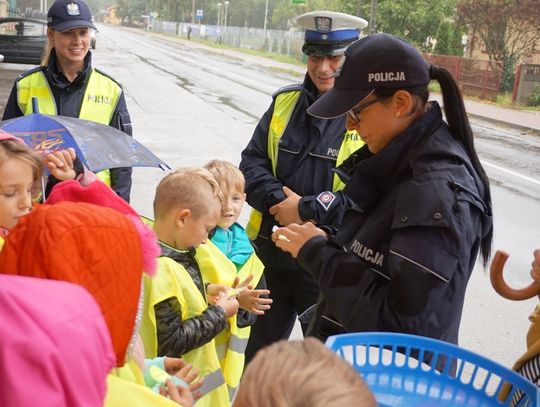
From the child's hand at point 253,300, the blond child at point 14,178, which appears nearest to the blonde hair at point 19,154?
the blond child at point 14,178

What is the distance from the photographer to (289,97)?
3.35 meters

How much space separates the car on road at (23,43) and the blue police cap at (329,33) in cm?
1975

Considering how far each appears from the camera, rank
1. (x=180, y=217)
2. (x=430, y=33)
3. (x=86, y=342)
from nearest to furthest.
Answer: (x=86, y=342), (x=180, y=217), (x=430, y=33)

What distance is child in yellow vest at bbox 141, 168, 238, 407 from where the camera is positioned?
240 cm

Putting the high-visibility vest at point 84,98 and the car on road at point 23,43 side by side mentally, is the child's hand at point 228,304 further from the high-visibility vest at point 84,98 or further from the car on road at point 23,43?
the car on road at point 23,43

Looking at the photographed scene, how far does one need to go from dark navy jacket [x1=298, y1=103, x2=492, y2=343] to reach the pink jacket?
0.99 m

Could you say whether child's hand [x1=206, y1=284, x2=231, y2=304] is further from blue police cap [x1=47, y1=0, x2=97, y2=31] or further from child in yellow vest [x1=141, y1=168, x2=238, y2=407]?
blue police cap [x1=47, y1=0, x2=97, y2=31]

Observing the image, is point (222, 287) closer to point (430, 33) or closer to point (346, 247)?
point (346, 247)

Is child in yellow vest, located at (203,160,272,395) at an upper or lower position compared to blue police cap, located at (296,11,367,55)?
lower

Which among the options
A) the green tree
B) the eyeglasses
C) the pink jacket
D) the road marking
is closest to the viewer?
the pink jacket

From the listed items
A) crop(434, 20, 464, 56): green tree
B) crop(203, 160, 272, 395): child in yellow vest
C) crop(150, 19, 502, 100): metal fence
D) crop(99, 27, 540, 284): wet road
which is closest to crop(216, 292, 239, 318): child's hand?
crop(203, 160, 272, 395): child in yellow vest

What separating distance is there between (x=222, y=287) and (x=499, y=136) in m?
15.5

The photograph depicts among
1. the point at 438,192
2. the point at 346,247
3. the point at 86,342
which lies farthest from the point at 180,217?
the point at 86,342

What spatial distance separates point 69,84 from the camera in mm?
3723
